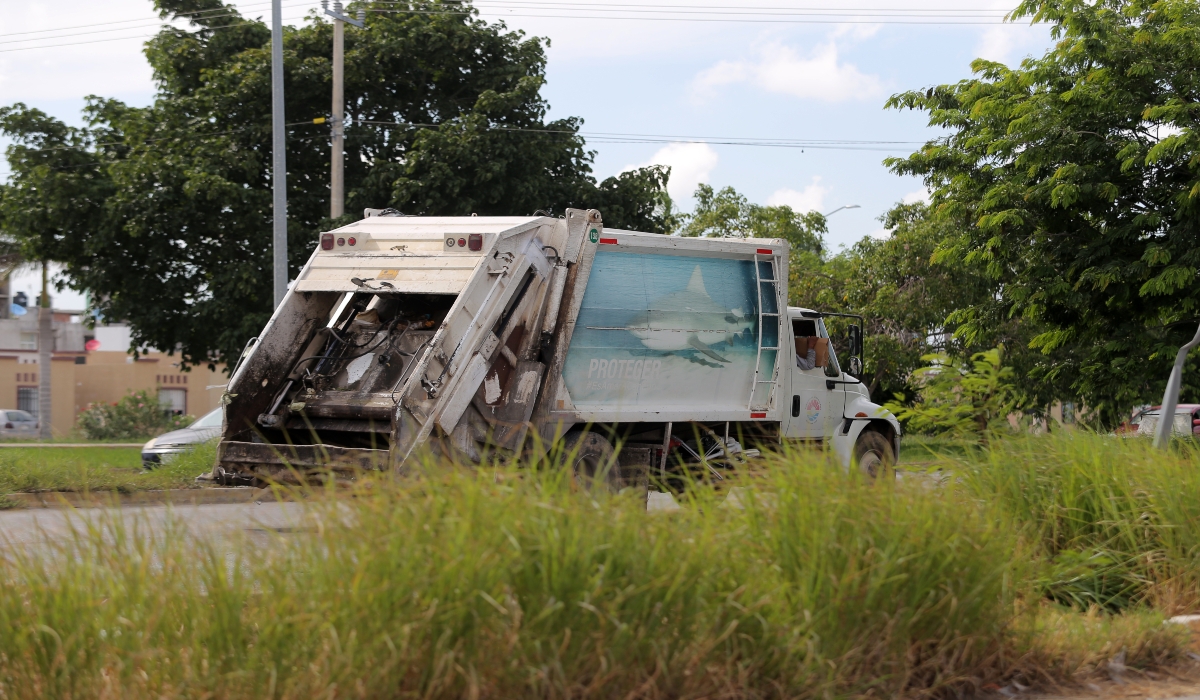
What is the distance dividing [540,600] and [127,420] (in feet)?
91.9

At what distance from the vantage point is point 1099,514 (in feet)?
21.9

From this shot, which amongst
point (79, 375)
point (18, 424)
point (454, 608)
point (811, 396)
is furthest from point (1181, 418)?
point (79, 375)

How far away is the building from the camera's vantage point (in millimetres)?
46719

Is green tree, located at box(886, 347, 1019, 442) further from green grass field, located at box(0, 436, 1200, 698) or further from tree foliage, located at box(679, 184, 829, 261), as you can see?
tree foliage, located at box(679, 184, 829, 261)

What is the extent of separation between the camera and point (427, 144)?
23438 mm

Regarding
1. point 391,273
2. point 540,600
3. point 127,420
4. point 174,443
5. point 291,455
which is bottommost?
point 127,420

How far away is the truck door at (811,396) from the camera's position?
12.7 meters

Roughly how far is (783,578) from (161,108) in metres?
23.5

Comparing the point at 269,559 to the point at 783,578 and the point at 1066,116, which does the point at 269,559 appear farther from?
the point at 1066,116

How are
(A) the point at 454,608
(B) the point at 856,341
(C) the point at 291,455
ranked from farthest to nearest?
(B) the point at 856,341, (C) the point at 291,455, (A) the point at 454,608

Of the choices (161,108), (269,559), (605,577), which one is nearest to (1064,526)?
(605,577)

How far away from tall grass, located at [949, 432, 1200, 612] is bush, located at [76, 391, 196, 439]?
2547 cm

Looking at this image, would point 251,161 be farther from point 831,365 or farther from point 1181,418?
point 1181,418

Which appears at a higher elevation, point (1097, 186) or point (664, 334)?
point (1097, 186)
